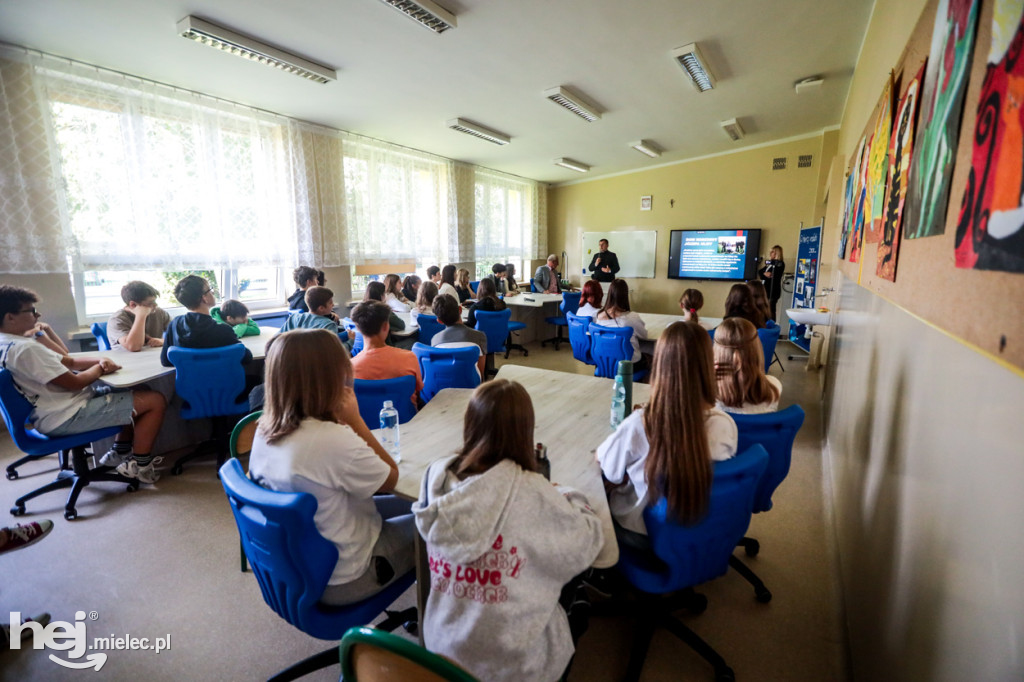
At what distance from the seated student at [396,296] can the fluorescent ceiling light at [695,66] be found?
3666mm

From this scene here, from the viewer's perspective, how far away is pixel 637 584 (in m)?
1.41

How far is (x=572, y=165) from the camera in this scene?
26.5 ft

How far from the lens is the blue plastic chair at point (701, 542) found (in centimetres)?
127

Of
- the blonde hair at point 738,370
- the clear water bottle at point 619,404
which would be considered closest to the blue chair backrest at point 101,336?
the clear water bottle at point 619,404

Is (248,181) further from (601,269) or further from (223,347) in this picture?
(601,269)

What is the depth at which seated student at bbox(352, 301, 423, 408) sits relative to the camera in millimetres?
2299

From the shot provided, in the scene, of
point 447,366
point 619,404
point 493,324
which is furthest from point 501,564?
point 493,324

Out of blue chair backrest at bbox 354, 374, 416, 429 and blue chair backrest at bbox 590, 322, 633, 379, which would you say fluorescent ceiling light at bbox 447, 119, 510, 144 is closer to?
blue chair backrest at bbox 590, 322, 633, 379

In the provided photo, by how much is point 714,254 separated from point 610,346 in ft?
18.9

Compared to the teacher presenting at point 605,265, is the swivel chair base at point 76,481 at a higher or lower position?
lower

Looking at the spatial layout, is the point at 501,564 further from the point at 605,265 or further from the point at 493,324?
the point at 605,265

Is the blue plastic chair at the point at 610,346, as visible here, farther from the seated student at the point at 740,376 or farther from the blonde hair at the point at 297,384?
the blonde hair at the point at 297,384

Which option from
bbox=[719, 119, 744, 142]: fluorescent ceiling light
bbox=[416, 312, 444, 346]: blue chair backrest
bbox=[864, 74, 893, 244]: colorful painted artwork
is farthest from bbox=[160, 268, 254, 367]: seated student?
bbox=[719, 119, 744, 142]: fluorescent ceiling light

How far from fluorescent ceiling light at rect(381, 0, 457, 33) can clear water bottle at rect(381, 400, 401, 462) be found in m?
2.71
